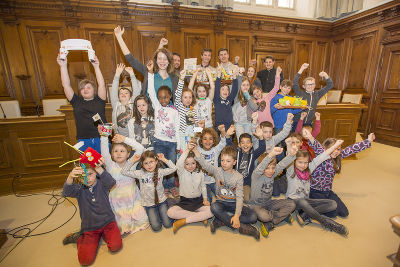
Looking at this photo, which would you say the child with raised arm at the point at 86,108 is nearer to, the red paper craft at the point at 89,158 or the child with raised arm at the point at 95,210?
the child with raised arm at the point at 95,210

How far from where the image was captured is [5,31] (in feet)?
15.6

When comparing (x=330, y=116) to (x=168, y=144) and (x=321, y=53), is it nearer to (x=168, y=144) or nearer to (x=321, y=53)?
(x=168, y=144)

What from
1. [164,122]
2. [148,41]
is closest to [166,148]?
[164,122]

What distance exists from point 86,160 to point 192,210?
50.2 inches

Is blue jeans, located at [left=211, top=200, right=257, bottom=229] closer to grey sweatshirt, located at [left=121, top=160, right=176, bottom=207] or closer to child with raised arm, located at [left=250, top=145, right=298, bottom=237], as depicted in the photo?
child with raised arm, located at [left=250, top=145, right=298, bottom=237]

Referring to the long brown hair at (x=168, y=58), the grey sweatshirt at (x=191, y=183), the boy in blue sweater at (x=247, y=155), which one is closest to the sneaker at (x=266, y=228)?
the boy in blue sweater at (x=247, y=155)

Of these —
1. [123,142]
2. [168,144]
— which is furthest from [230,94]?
[123,142]

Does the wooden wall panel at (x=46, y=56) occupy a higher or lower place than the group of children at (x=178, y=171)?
higher

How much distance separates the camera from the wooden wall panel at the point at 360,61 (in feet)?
19.6

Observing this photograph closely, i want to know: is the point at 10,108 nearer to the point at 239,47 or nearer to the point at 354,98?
the point at 239,47

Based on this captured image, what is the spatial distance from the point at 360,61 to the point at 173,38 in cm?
585

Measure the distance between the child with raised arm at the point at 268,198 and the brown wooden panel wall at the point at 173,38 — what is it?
15.2 ft

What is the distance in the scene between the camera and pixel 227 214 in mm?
2180

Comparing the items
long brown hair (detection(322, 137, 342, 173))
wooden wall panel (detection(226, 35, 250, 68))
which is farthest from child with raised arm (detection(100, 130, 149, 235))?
wooden wall panel (detection(226, 35, 250, 68))
